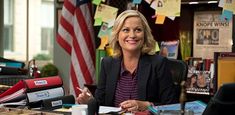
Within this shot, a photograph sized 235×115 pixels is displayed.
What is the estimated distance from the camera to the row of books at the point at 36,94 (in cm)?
220

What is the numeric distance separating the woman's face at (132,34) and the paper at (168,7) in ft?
2.38

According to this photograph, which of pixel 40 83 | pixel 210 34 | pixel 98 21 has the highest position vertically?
pixel 98 21

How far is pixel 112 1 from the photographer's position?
3.78 m

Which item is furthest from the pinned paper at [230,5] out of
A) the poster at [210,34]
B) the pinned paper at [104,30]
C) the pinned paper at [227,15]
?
the pinned paper at [104,30]

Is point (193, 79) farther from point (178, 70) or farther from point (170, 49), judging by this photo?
point (178, 70)

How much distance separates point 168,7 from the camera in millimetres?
Result: 3229

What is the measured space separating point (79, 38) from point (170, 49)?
2.99ft

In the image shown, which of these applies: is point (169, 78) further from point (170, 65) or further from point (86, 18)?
point (86, 18)

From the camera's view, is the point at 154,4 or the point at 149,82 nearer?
the point at 149,82

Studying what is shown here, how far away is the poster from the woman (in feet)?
2.73

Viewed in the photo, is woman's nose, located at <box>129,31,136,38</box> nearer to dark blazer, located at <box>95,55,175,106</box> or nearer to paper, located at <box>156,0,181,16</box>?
dark blazer, located at <box>95,55,175,106</box>

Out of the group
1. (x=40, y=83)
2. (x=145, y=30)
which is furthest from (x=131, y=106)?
(x=145, y=30)

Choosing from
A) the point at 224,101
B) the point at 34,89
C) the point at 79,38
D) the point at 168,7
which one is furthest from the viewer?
the point at 79,38

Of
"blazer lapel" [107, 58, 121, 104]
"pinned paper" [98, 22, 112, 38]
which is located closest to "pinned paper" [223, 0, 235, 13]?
"blazer lapel" [107, 58, 121, 104]
